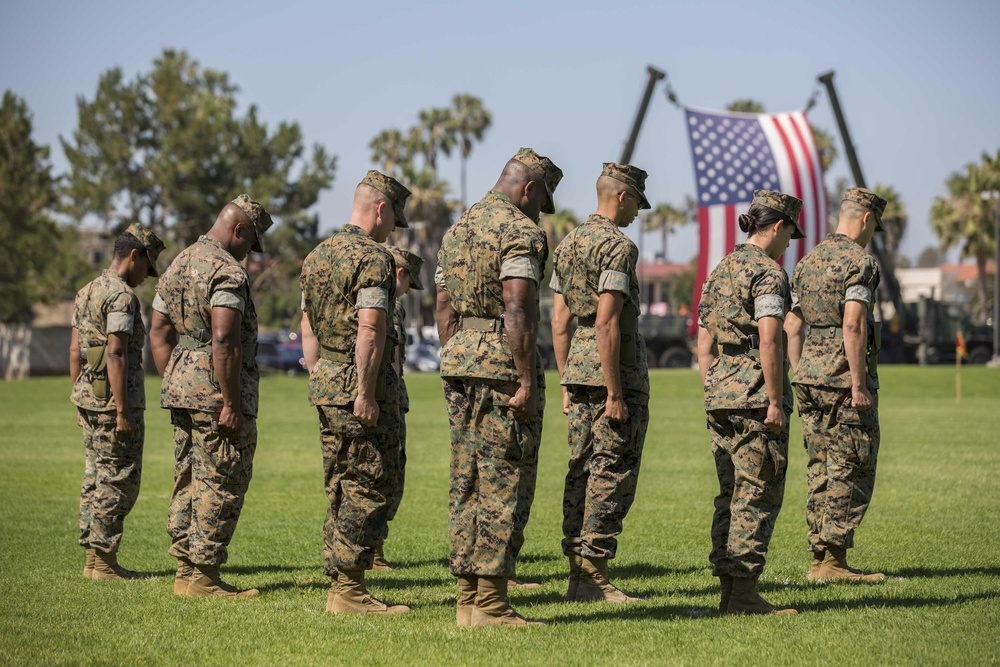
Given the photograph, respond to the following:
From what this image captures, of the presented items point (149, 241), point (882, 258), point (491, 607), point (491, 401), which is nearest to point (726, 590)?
point (491, 607)

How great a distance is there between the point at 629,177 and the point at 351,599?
2830 millimetres

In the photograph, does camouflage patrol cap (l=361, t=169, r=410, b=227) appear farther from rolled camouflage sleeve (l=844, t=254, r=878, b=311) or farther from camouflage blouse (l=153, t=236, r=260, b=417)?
rolled camouflage sleeve (l=844, t=254, r=878, b=311)

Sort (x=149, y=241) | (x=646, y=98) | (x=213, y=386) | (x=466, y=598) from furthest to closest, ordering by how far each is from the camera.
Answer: (x=646, y=98) → (x=149, y=241) → (x=213, y=386) → (x=466, y=598)

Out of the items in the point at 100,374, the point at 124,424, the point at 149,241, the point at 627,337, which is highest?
the point at 149,241

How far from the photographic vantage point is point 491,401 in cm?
651

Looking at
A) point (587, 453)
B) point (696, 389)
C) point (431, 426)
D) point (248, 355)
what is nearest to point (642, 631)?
point (587, 453)

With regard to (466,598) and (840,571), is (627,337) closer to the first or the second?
(466,598)

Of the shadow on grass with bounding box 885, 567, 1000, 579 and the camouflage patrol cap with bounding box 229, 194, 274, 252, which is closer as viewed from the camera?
the camouflage patrol cap with bounding box 229, 194, 274, 252

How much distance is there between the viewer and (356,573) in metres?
7.02

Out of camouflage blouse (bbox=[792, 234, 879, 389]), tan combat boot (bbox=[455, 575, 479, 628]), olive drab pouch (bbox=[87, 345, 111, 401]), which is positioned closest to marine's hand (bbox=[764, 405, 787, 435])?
camouflage blouse (bbox=[792, 234, 879, 389])

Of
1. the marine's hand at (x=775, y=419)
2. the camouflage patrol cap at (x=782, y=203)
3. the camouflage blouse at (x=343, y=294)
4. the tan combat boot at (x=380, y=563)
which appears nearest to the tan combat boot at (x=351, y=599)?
the camouflage blouse at (x=343, y=294)

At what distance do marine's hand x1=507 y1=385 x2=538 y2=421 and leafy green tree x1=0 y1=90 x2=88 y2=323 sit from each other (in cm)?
4367

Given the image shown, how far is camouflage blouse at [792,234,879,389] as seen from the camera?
821 centimetres

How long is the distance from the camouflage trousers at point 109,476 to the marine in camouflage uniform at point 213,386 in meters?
0.82
